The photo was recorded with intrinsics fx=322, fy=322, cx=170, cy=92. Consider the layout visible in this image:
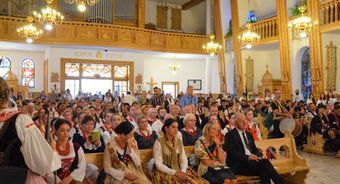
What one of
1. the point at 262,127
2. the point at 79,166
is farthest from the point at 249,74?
the point at 79,166

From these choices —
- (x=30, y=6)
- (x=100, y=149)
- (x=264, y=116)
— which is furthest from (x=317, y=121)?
(x=30, y=6)

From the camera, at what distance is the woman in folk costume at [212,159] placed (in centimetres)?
397

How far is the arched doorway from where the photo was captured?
13.6 metres

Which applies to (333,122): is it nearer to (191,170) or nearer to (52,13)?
(191,170)

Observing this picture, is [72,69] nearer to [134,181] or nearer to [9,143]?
[134,181]

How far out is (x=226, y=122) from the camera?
6.95m

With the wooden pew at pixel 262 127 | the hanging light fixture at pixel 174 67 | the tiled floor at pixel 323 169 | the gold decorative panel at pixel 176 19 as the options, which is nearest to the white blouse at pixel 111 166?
the tiled floor at pixel 323 169

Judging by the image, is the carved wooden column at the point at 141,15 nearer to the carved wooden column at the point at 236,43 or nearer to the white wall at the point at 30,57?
the carved wooden column at the point at 236,43

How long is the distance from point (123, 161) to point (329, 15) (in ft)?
34.3

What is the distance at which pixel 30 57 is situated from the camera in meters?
18.6

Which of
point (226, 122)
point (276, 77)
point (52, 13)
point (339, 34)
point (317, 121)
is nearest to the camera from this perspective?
point (226, 122)

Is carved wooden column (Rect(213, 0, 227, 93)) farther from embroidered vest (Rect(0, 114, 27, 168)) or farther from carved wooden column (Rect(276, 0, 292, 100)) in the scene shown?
embroidered vest (Rect(0, 114, 27, 168))

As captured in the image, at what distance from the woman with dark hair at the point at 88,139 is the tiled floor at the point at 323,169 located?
3.50 m

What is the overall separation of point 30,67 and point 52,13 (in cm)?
938
